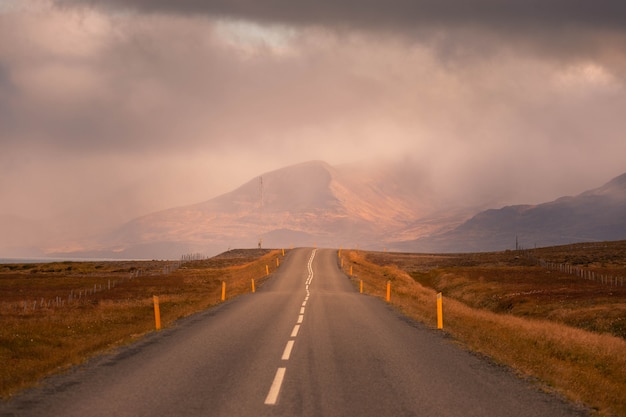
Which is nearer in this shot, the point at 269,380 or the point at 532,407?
the point at 532,407

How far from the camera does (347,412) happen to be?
32.2 feet

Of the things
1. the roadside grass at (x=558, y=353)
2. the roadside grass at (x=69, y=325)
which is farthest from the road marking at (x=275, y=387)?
the roadside grass at (x=558, y=353)

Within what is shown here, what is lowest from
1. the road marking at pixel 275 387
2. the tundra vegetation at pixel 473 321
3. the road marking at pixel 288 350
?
the tundra vegetation at pixel 473 321

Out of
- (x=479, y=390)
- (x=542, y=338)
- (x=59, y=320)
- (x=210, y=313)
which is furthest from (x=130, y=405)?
(x=59, y=320)

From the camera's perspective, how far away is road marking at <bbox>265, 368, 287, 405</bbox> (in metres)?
10.4

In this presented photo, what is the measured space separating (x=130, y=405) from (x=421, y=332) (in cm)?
1316

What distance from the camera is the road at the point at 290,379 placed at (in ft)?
32.9

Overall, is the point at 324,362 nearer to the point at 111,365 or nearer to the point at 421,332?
the point at 111,365

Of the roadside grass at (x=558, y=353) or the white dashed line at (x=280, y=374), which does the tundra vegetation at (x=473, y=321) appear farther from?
the white dashed line at (x=280, y=374)

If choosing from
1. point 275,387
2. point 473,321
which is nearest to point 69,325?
point 473,321

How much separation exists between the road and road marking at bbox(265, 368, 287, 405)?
0.02 m

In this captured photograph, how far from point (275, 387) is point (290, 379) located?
88 centimetres

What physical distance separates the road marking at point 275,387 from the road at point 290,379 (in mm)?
20

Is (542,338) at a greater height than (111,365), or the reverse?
(111,365)
